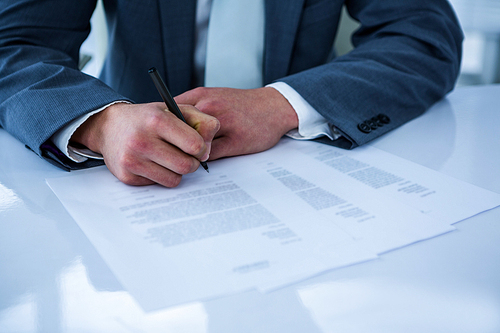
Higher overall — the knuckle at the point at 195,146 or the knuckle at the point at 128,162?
the knuckle at the point at 195,146

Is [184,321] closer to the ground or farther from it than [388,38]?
closer to the ground

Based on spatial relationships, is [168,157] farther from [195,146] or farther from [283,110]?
[283,110]

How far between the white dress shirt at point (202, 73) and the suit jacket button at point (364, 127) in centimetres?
4

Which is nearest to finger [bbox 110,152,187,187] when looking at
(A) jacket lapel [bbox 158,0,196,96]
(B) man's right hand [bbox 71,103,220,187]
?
(B) man's right hand [bbox 71,103,220,187]

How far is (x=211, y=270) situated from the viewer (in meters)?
0.36

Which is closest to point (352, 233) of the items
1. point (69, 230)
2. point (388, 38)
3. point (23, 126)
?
point (69, 230)

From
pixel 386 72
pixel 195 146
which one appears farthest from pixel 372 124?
pixel 195 146

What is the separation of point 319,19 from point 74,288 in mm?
933

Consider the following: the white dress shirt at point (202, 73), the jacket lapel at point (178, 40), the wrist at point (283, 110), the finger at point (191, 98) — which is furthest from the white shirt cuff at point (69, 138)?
the jacket lapel at point (178, 40)

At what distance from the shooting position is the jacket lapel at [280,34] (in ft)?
3.30

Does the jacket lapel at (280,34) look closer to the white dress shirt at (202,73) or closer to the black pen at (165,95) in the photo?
the white dress shirt at (202,73)

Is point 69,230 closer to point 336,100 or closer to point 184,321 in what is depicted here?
point 184,321

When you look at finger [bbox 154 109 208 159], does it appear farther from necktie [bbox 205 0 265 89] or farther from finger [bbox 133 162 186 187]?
necktie [bbox 205 0 265 89]

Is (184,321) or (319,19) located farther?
(319,19)
